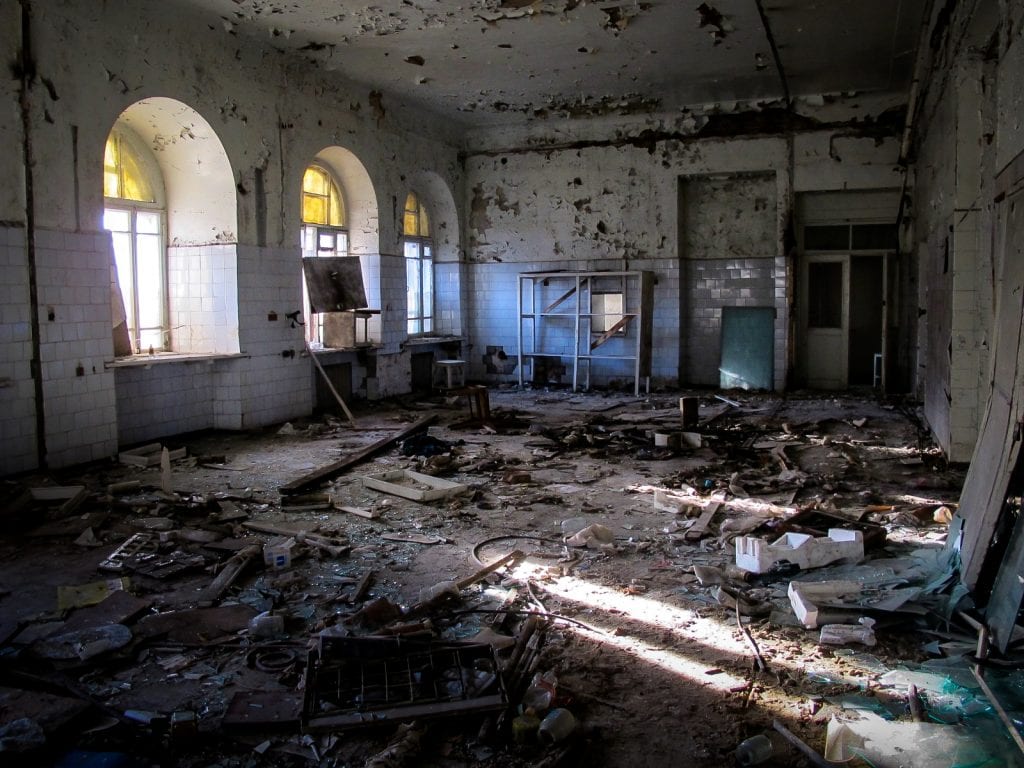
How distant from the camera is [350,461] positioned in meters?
7.07

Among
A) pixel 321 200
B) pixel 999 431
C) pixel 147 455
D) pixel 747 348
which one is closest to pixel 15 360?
pixel 147 455

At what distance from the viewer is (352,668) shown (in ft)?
10.0

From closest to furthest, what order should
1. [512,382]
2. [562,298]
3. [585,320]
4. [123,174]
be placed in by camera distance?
[123,174] → [562,298] → [585,320] → [512,382]

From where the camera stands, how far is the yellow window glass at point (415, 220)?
42.1 ft

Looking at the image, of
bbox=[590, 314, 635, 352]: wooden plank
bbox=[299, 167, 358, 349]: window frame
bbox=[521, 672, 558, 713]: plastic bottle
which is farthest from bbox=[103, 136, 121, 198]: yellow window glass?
bbox=[521, 672, 558, 713]: plastic bottle

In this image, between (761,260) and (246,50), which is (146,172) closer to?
(246,50)

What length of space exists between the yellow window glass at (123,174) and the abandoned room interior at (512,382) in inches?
1.9

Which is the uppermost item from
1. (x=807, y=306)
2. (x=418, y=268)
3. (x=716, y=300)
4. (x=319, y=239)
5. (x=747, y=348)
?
(x=319, y=239)

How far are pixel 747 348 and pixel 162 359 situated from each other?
820 cm

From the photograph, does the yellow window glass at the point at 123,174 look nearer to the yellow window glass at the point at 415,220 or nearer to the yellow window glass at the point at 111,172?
the yellow window glass at the point at 111,172

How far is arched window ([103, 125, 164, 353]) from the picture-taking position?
8.15 metres

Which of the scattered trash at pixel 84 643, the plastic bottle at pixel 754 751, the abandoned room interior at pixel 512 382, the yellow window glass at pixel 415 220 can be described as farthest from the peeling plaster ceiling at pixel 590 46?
the plastic bottle at pixel 754 751

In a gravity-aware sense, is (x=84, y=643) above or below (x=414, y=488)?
below

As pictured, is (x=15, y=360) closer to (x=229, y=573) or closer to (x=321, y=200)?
(x=229, y=573)
